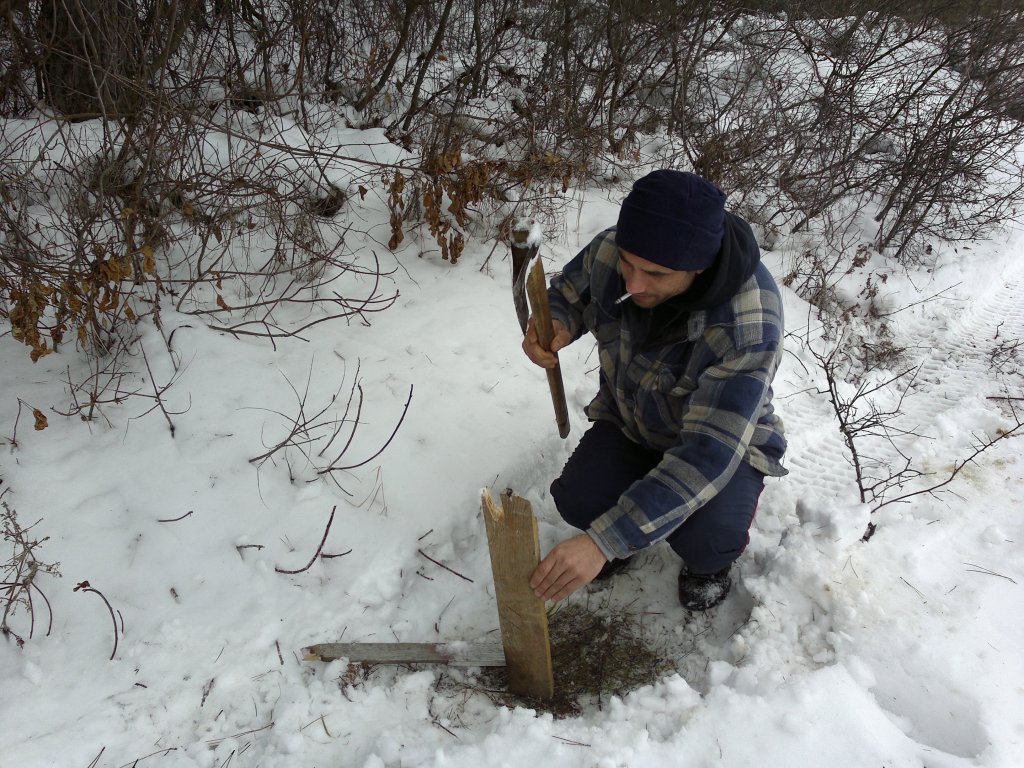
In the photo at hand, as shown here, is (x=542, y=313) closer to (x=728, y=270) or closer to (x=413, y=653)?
(x=728, y=270)

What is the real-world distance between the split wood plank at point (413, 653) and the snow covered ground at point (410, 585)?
0.05m

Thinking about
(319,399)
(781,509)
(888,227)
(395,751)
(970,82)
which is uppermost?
(970,82)

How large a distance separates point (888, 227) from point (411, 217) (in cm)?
391

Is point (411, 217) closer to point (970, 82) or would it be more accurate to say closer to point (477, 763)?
point (477, 763)

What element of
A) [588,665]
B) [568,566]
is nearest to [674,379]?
[568,566]

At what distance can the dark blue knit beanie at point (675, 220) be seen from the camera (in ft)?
4.83

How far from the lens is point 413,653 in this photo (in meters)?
1.89

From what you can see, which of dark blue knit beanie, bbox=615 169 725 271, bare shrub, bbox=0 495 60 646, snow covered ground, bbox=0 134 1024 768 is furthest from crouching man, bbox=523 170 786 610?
bare shrub, bbox=0 495 60 646

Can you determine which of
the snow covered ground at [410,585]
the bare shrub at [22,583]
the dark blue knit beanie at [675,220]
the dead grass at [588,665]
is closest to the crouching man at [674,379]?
the dark blue knit beanie at [675,220]

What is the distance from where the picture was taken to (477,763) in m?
1.57

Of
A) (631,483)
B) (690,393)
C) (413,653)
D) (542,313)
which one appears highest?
(542,313)

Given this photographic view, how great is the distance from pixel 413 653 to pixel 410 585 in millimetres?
319

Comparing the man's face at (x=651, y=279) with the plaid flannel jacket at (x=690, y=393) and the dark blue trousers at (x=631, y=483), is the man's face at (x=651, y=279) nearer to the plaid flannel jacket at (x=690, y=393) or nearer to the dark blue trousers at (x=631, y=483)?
the plaid flannel jacket at (x=690, y=393)

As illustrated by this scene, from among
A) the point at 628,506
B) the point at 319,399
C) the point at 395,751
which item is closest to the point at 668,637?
the point at 628,506
